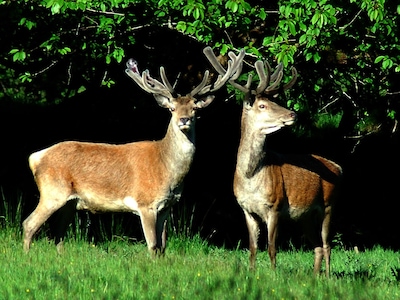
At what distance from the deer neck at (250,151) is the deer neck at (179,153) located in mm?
601

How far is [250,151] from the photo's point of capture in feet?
33.4

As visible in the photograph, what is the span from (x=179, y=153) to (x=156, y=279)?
2708mm

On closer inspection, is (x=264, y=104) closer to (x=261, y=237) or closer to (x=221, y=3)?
(x=221, y=3)

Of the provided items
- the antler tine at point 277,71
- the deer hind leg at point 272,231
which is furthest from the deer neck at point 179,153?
the deer hind leg at point 272,231

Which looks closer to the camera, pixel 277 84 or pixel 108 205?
pixel 277 84

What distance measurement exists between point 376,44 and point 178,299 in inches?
181

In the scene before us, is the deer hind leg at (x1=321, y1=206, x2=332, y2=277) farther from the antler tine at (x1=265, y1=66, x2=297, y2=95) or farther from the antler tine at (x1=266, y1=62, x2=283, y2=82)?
the antler tine at (x1=266, y1=62, x2=283, y2=82)

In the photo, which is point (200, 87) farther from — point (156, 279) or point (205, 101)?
point (156, 279)

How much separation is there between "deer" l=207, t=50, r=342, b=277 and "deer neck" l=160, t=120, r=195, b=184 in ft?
1.82

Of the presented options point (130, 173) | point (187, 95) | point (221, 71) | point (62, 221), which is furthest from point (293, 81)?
point (62, 221)

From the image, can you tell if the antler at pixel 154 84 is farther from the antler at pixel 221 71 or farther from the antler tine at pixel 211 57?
the antler tine at pixel 211 57

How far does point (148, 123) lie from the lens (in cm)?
1433

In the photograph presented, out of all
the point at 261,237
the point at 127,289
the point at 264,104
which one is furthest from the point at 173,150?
the point at 261,237

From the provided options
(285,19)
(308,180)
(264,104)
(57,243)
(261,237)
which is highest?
(285,19)
